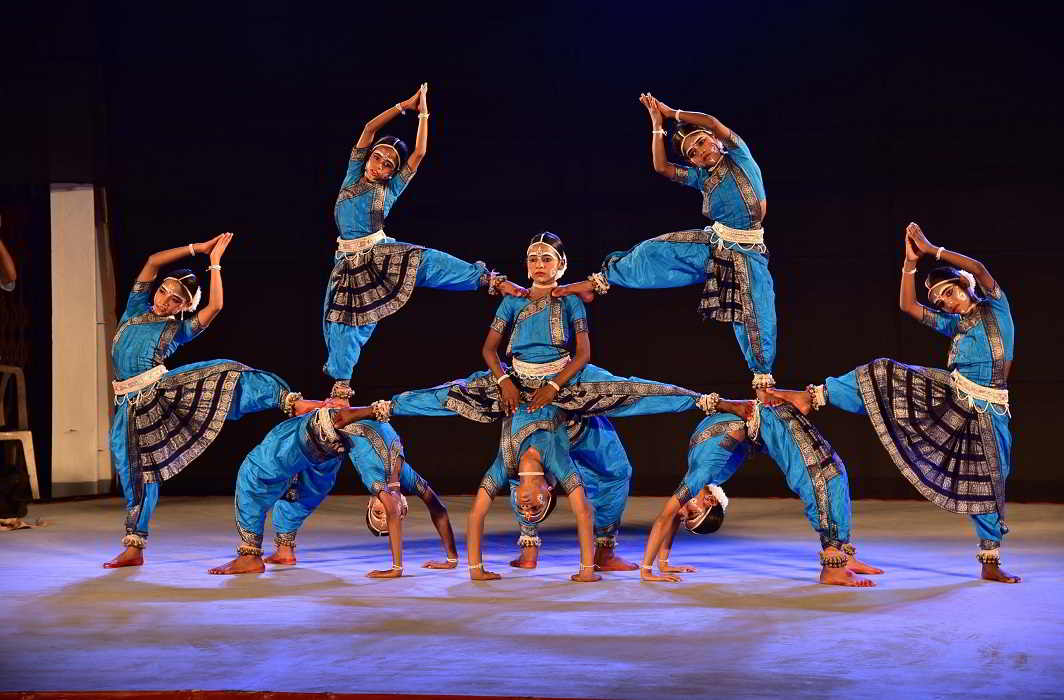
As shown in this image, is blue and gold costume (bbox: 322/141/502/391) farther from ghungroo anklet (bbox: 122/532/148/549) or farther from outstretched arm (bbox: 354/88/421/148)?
ghungroo anklet (bbox: 122/532/148/549)

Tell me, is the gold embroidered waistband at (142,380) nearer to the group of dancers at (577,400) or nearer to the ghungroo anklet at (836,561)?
the group of dancers at (577,400)

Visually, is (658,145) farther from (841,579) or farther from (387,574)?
(387,574)

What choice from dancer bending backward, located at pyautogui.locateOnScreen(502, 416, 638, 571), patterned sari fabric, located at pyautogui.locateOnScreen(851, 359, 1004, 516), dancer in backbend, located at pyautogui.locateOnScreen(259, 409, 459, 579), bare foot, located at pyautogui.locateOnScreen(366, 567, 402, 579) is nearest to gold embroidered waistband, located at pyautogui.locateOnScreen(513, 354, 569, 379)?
dancer bending backward, located at pyautogui.locateOnScreen(502, 416, 638, 571)

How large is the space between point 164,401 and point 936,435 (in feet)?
10.6

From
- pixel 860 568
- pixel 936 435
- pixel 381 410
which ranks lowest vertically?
pixel 860 568

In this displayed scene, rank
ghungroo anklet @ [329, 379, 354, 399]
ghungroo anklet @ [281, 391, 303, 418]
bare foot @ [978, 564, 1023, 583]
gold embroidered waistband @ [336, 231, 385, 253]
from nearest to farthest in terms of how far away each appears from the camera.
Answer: bare foot @ [978, 564, 1023, 583] → ghungroo anklet @ [281, 391, 303, 418] → ghungroo anklet @ [329, 379, 354, 399] → gold embroidered waistband @ [336, 231, 385, 253]

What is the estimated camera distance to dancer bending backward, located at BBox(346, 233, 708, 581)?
529 centimetres

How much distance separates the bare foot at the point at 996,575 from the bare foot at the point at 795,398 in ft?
2.97

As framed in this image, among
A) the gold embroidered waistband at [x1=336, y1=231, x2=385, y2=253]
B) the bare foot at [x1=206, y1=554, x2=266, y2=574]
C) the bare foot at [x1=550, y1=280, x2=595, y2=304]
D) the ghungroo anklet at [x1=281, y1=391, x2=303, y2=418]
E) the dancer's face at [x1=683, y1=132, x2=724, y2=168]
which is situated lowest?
the bare foot at [x1=206, y1=554, x2=266, y2=574]

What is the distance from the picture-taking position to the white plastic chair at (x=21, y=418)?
8172 mm

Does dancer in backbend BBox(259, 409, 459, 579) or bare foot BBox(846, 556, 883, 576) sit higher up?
dancer in backbend BBox(259, 409, 459, 579)

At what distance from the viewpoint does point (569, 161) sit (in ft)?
27.0

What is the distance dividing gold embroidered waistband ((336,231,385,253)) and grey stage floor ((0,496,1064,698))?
140 cm

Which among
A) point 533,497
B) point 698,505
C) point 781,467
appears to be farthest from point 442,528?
point 781,467
